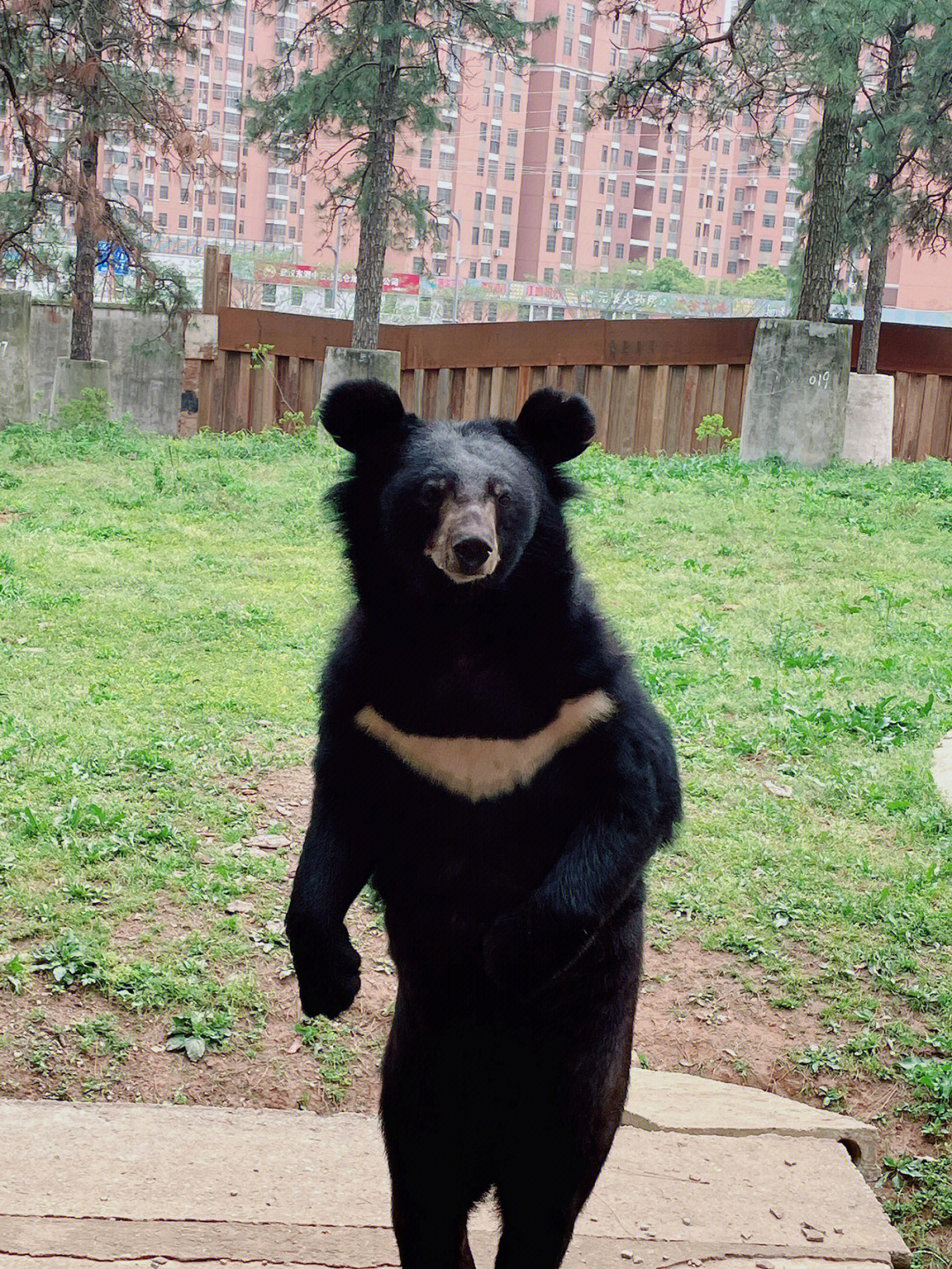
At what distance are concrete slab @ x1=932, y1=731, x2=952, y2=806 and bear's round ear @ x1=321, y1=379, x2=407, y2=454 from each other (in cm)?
378

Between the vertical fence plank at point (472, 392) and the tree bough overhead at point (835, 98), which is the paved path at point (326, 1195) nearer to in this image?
the tree bough overhead at point (835, 98)

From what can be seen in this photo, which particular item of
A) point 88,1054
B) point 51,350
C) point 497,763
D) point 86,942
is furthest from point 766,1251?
point 51,350

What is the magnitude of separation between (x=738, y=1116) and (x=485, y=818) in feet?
5.62

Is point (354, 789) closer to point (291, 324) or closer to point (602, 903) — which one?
point (602, 903)

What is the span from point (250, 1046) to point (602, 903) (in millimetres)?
2138

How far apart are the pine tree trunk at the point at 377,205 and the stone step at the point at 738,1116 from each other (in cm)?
1254

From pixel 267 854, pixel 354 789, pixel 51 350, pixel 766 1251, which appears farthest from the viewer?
pixel 51 350

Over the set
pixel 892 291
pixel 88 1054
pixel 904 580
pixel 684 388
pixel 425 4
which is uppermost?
pixel 425 4

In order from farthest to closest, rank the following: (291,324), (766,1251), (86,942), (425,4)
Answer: (291,324)
(425,4)
(86,942)
(766,1251)

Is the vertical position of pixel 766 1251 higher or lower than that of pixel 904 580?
lower

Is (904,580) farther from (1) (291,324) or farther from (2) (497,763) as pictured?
(1) (291,324)

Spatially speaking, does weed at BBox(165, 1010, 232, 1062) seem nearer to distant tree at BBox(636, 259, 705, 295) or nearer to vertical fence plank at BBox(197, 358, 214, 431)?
vertical fence plank at BBox(197, 358, 214, 431)

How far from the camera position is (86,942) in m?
4.14

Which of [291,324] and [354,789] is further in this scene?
[291,324]
